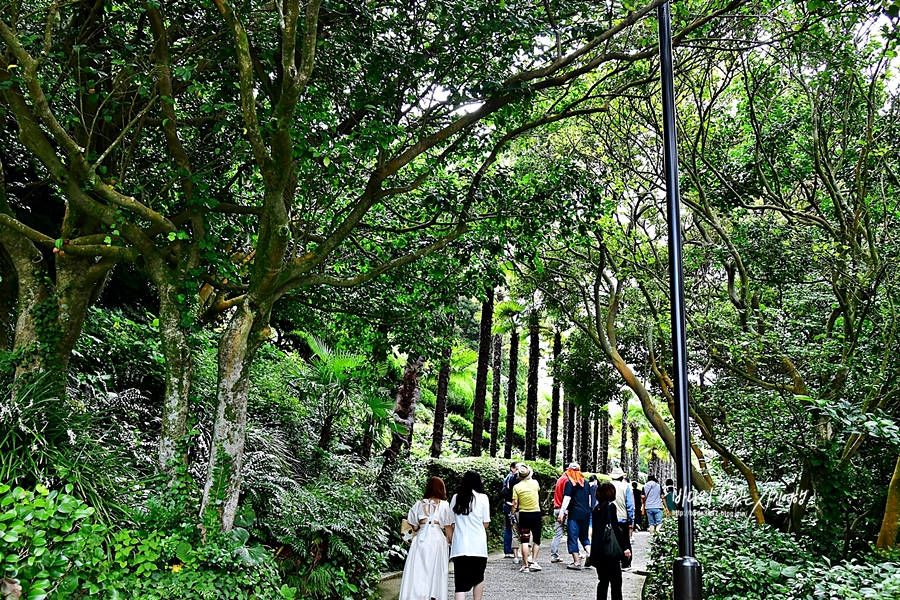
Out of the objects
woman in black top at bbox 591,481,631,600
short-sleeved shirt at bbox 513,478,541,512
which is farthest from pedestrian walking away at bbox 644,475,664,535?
woman in black top at bbox 591,481,631,600

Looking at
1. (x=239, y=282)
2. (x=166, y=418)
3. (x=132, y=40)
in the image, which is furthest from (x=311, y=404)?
(x=132, y=40)

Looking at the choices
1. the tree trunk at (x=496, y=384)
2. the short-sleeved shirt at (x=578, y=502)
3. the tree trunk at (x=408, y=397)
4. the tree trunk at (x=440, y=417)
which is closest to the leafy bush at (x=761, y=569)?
the short-sleeved shirt at (x=578, y=502)

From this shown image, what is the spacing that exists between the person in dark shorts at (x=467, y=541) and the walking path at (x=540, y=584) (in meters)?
2.07

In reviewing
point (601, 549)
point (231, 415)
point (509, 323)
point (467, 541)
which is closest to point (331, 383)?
point (231, 415)

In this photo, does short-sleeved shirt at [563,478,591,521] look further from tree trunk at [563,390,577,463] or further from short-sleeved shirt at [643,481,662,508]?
tree trunk at [563,390,577,463]

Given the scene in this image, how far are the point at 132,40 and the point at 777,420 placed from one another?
9566 mm

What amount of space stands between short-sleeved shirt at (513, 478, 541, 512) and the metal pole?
8.47m

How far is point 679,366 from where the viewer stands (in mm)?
4105

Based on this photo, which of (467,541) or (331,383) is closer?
(467,541)

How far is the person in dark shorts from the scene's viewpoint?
25.5 feet

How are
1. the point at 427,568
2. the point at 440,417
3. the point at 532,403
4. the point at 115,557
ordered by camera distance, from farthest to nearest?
the point at 532,403 < the point at 440,417 < the point at 427,568 < the point at 115,557

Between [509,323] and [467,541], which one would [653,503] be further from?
[467,541]

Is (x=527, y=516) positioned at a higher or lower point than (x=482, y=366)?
lower

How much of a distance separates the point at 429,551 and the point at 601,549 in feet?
7.13
